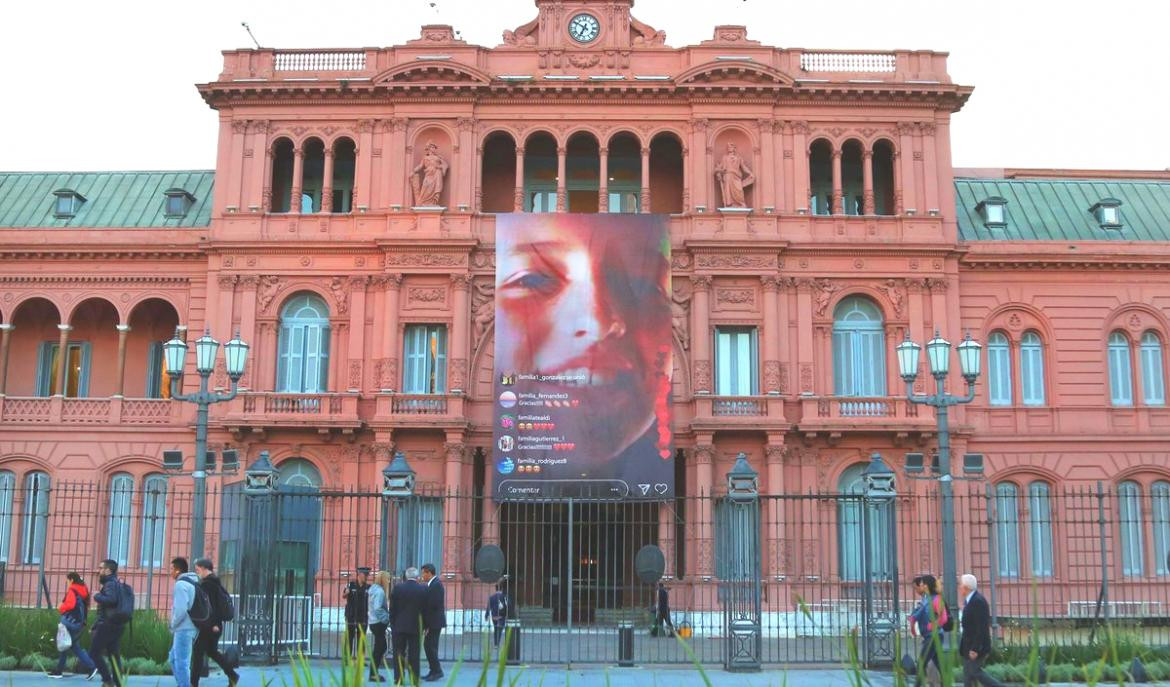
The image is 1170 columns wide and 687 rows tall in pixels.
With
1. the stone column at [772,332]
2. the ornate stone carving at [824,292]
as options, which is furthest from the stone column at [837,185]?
the stone column at [772,332]

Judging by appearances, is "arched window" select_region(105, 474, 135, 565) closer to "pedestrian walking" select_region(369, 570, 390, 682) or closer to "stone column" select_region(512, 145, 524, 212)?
"stone column" select_region(512, 145, 524, 212)

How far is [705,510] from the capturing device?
3269 cm

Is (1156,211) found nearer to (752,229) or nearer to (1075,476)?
(1075,476)

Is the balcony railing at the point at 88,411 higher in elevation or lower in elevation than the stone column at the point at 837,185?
lower

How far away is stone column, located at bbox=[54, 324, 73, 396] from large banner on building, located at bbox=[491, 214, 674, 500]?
14889mm

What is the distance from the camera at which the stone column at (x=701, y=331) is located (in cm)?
3322

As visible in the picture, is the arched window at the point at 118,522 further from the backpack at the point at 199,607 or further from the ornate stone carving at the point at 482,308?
the backpack at the point at 199,607

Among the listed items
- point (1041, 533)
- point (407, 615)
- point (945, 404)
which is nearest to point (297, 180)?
point (407, 615)

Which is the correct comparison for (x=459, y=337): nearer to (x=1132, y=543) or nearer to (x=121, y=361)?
(x=121, y=361)

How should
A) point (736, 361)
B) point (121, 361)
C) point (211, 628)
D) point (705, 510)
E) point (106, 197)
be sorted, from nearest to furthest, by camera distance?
point (211, 628)
point (705, 510)
point (736, 361)
point (121, 361)
point (106, 197)

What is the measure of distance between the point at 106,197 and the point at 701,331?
875 inches

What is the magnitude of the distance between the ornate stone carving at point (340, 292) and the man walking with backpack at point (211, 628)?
62.0 feet

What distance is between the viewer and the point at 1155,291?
35844 mm

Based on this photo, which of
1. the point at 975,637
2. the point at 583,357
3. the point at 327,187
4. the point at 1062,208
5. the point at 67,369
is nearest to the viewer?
the point at 975,637
